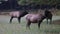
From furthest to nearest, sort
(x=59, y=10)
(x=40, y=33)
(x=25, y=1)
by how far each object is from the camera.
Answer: (x=59, y=10) < (x=25, y=1) < (x=40, y=33)

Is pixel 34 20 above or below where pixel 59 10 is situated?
above

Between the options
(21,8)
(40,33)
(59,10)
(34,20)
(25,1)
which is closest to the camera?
(40,33)

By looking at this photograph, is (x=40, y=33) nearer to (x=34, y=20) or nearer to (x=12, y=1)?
(x=34, y=20)

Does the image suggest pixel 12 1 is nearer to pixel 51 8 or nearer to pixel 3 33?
pixel 51 8

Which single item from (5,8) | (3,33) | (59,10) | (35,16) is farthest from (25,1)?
(5,8)

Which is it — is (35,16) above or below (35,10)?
above

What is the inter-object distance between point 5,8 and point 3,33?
56.4 ft

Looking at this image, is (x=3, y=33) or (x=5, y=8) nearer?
(x=3, y=33)

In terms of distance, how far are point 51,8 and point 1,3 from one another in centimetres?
627

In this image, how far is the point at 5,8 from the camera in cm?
2800

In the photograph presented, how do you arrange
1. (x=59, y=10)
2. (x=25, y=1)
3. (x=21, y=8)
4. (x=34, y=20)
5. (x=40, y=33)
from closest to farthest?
(x=40, y=33), (x=34, y=20), (x=25, y=1), (x=59, y=10), (x=21, y=8)

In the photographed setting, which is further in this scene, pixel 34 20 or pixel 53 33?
pixel 34 20

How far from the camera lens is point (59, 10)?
2562 centimetres

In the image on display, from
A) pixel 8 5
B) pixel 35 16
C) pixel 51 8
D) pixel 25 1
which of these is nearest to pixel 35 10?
pixel 51 8
